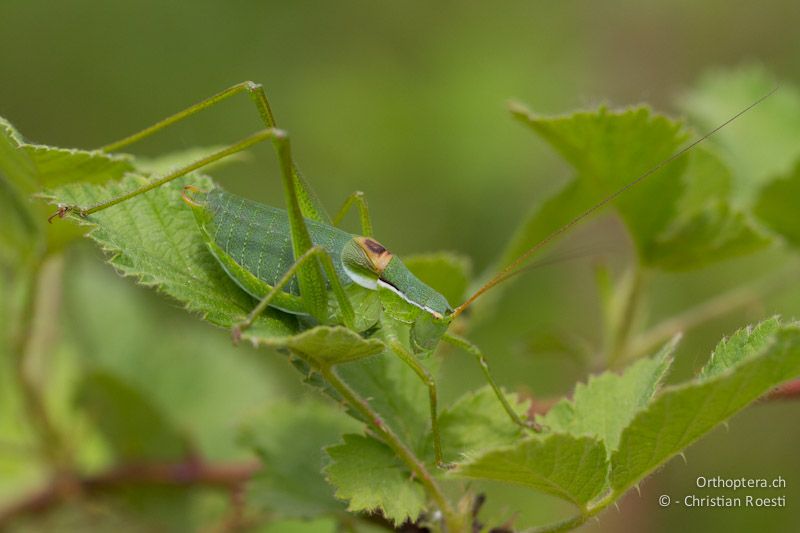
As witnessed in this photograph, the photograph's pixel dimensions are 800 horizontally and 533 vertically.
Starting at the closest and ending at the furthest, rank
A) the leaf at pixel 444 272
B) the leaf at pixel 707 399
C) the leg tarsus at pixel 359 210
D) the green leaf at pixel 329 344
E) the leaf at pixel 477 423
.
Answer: the leaf at pixel 707 399, the green leaf at pixel 329 344, the leaf at pixel 477 423, the leaf at pixel 444 272, the leg tarsus at pixel 359 210

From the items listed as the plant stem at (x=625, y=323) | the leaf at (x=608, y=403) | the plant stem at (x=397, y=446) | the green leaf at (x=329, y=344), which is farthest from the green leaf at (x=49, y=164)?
the plant stem at (x=625, y=323)

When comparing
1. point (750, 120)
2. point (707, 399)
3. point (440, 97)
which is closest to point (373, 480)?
point (707, 399)

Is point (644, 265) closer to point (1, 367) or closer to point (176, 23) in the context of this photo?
point (1, 367)

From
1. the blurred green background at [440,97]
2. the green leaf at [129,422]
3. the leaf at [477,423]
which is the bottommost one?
the leaf at [477,423]

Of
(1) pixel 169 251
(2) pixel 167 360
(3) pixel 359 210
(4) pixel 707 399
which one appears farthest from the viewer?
(2) pixel 167 360

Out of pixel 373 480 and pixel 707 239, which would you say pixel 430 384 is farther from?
pixel 707 239

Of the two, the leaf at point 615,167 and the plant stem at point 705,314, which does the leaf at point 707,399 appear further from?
the plant stem at point 705,314
